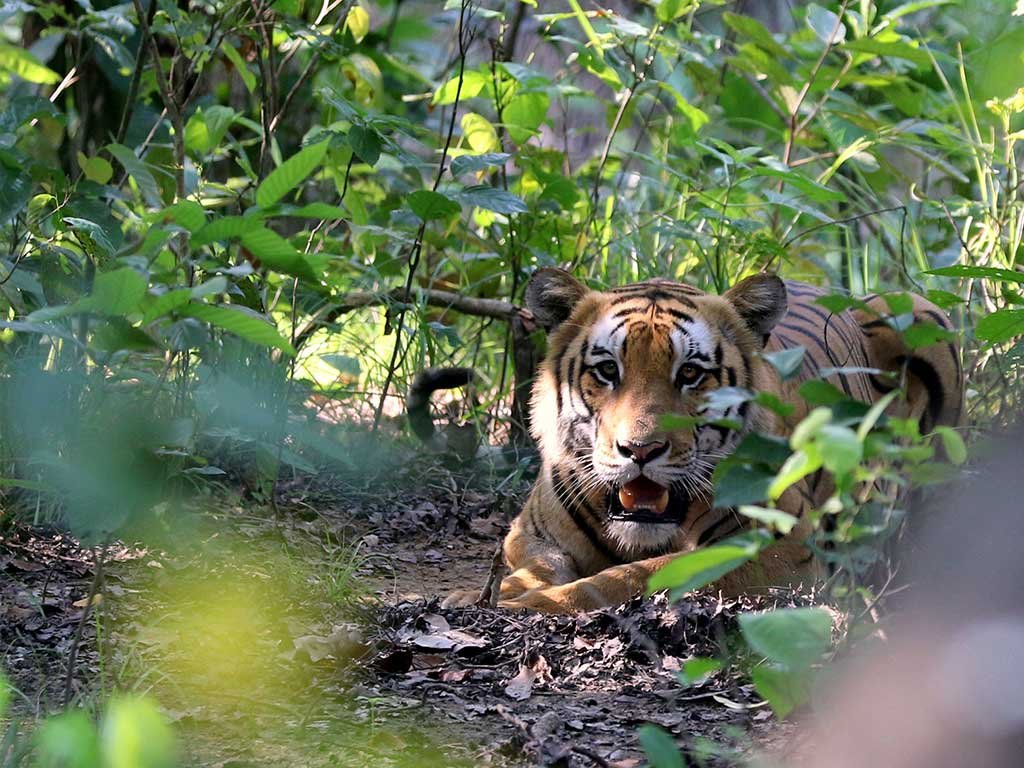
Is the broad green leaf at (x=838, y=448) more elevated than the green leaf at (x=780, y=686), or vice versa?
the broad green leaf at (x=838, y=448)

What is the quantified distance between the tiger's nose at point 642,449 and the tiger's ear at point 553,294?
2.35ft

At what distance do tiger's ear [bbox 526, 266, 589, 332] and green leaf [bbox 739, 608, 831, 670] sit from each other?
2.38 m

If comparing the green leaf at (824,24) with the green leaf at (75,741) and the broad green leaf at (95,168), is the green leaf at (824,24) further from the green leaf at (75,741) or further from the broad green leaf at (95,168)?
the green leaf at (75,741)

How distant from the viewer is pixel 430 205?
4324 mm

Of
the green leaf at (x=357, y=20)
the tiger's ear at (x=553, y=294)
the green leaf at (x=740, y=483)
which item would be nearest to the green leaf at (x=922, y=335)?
the green leaf at (x=740, y=483)

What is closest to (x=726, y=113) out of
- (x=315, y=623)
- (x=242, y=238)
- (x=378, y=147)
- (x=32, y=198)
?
(x=378, y=147)

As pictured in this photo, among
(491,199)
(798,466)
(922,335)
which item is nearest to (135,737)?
(798,466)

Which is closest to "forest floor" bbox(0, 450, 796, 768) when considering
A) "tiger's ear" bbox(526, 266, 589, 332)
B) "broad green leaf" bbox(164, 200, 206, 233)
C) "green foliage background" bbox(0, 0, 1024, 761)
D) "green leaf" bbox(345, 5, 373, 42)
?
"green foliage background" bbox(0, 0, 1024, 761)

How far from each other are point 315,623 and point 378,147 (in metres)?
1.59

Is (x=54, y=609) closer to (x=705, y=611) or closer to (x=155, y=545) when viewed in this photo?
(x=155, y=545)

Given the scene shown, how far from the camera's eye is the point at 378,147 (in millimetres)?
4031

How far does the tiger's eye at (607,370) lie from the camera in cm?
384

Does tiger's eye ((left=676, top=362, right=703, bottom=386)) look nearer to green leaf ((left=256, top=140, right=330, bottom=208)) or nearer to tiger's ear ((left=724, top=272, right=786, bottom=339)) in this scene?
tiger's ear ((left=724, top=272, right=786, bottom=339))

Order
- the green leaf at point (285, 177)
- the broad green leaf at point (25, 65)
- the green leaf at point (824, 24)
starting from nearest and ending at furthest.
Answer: the green leaf at point (285, 177) < the broad green leaf at point (25, 65) < the green leaf at point (824, 24)
